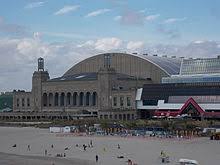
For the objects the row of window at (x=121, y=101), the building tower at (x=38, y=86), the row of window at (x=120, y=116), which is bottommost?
the row of window at (x=120, y=116)

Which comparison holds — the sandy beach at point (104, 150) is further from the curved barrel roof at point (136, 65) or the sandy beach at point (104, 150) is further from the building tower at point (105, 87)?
the curved barrel roof at point (136, 65)

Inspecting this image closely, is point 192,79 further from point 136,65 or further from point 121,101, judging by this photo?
point 136,65

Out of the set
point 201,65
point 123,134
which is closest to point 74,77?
→ point 201,65

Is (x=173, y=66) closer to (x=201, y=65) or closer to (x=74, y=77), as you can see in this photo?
(x=201, y=65)

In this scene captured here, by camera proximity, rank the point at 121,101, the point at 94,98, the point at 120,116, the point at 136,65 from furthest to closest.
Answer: the point at 136,65
the point at 94,98
the point at 121,101
the point at 120,116

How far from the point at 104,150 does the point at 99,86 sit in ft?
230

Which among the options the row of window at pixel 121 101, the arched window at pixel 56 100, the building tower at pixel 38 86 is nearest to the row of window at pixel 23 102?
the building tower at pixel 38 86

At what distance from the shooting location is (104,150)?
68.7 metres

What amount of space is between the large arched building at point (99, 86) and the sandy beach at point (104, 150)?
4396 centimetres

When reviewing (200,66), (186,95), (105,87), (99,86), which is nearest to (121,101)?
(105,87)

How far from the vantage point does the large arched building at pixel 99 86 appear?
135 m

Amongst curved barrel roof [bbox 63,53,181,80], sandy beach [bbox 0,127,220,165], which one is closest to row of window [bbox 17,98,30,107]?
curved barrel roof [bbox 63,53,181,80]

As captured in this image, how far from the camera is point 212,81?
12925cm

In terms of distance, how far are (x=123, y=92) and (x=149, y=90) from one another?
6.97 m
